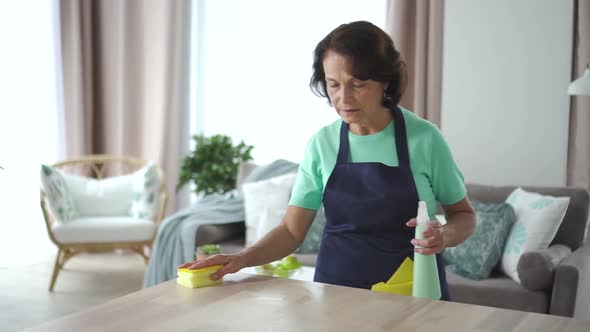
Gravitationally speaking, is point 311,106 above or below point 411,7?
below

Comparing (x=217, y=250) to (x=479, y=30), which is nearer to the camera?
(x=217, y=250)

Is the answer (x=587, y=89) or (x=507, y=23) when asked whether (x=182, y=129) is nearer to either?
(x=507, y=23)

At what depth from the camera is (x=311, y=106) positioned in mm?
5129

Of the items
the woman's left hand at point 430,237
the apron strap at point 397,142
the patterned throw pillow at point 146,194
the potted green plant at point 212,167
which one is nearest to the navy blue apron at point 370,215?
the apron strap at point 397,142

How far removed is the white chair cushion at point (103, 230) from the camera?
14.6ft

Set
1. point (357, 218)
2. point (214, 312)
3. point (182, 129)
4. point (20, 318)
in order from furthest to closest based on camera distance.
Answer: point (182, 129), point (20, 318), point (357, 218), point (214, 312)

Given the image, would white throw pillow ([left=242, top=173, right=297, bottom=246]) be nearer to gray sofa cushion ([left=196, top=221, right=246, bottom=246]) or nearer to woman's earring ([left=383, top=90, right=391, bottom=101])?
gray sofa cushion ([left=196, top=221, right=246, bottom=246])

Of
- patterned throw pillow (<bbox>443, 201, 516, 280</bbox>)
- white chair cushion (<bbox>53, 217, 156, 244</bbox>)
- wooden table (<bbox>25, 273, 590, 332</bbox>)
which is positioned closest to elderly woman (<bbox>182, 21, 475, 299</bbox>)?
wooden table (<bbox>25, 273, 590, 332</bbox>)

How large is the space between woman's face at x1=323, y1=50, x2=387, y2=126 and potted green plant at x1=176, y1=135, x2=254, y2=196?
2.98 metres

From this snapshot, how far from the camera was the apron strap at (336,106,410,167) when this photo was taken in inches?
66.2

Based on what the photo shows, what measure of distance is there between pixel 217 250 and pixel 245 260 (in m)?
1.98

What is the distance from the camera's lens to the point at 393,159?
1698mm

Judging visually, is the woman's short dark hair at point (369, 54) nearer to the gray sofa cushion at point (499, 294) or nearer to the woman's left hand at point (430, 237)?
the woman's left hand at point (430, 237)

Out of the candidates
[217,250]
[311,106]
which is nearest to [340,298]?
[217,250]
